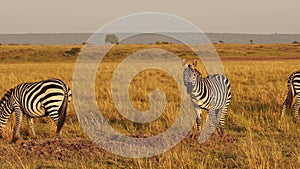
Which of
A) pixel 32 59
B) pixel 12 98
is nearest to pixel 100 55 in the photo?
pixel 32 59

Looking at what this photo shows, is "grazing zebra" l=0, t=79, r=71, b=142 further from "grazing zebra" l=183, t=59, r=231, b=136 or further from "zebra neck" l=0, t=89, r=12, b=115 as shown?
"grazing zebra" l=183, t=59, r=231, b=136

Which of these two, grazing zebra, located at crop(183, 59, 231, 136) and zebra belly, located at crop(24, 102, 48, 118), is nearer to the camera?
grazing zebra, located at crop(183, 59, 231, 136)

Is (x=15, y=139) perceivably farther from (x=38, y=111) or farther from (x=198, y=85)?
(x=198, y=85)

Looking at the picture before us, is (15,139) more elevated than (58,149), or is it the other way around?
(15,139)

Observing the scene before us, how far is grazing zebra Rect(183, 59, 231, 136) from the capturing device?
296 inches

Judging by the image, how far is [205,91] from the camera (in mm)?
7957

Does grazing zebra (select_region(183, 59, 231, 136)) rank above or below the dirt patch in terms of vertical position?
above

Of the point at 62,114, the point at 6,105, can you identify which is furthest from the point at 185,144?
the point at 6,105

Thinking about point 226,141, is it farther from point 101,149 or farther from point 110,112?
point 110,112

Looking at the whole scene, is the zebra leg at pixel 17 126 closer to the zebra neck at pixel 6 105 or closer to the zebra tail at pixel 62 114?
the zebra neck at pixel 6 105

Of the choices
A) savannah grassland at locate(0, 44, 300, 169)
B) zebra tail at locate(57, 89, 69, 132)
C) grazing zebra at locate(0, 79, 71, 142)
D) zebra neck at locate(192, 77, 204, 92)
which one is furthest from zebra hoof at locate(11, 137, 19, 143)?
zebra neck at locate(192, 77, 204, 92)

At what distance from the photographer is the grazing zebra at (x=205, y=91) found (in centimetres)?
752

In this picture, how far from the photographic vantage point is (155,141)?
25.1ft

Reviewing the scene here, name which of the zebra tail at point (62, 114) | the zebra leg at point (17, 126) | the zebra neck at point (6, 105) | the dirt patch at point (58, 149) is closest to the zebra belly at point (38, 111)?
the zebra leg at point (17, 126)
